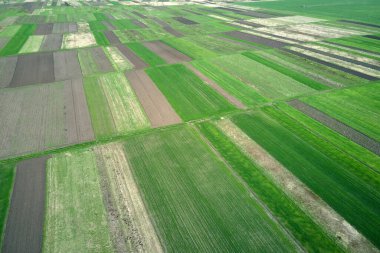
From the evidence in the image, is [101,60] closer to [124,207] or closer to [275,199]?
[124,207]

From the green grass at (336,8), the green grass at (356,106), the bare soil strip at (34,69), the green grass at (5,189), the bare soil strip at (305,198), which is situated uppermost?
the green grass at (336,8)

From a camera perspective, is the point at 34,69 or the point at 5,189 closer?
the point at 5,189

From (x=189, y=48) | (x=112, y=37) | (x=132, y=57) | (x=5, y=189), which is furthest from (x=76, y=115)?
(x=112, y=37)

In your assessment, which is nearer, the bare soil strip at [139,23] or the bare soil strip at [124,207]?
the bare soil strip at [124,207]

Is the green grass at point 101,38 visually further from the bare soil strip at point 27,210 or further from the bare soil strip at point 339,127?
the bare soil strip at point 339,127

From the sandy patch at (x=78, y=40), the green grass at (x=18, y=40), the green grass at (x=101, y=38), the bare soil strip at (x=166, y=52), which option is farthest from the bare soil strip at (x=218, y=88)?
the green grass at (x=18, y=40)

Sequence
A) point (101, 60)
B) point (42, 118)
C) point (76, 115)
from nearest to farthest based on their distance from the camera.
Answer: point (42, 118) < point (76, 115) < point (101, 60)
